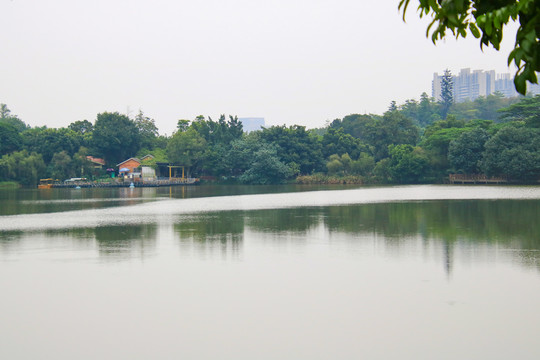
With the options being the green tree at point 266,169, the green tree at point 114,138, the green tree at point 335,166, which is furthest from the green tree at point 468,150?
the green tree at point 114,138

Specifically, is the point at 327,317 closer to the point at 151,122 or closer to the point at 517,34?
the point at 517,34

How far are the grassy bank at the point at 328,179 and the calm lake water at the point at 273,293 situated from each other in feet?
126

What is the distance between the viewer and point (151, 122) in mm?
73375

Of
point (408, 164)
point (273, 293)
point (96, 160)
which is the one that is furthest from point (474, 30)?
point (96, 160)

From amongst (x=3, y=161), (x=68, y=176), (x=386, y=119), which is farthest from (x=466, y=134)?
(x=3, y=161)

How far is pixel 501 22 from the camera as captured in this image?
2428 millimetres

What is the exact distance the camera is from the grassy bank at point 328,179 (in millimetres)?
53844

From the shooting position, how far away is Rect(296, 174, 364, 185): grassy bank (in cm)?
5384

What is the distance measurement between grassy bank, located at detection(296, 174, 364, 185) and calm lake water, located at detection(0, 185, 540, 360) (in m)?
38.5

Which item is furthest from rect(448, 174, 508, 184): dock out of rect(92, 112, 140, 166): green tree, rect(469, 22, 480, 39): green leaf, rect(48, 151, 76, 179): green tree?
rect(469, 22, 480, 39): green leaf

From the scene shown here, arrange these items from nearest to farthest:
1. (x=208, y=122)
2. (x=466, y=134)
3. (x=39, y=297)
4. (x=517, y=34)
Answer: (x=517, y=34) < (x=39, y=297) < (x=466, y=134) < (x=208, y=122)

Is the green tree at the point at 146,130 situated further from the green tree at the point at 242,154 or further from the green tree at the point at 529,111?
the green tree at the point at 529,111

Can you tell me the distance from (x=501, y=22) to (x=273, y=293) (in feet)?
20.0

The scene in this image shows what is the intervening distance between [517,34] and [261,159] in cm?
5260
